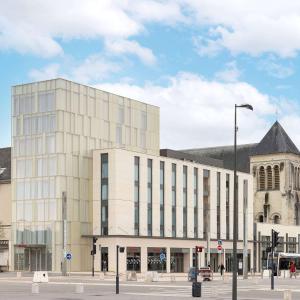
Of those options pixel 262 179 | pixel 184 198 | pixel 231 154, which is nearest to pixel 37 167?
pixel 184 198

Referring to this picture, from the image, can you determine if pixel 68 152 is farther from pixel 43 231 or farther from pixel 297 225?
pixel 297 225

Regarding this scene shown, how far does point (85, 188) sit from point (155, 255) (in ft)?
40.7

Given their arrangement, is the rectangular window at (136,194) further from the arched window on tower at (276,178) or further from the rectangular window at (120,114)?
the arched window on tower at (276,178)

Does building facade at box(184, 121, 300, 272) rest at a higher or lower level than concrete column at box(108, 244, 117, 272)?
higher

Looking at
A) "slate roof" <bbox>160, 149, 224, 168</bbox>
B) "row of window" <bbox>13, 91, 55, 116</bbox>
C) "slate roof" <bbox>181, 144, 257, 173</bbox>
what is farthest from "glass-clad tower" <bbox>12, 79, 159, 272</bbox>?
"slate roof" <bbox>181, 144, 257, 173</bbox>

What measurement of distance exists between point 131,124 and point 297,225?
160 feet

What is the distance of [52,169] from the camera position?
306 feet

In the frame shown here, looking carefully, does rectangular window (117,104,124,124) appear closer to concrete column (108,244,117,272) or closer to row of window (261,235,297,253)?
concrete column (108,244,117,272)

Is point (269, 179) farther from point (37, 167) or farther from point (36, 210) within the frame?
point (36, 210)

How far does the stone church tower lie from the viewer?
140125mm

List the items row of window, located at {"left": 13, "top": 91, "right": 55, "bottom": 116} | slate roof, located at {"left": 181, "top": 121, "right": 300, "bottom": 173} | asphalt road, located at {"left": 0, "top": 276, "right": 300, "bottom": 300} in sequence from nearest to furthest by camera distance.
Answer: asphalt road, located at {"left": 0, "top": 276, "right": 300, "bottom": 300} → row of window, located at {"left": 13, "top": 91, "right": 55, "bottom": 116} → slate roof, located at {"left": 181, "top": 121, "right": 300, "bottom": 173}

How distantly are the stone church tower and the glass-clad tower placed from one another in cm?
5212

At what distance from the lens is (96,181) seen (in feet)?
311

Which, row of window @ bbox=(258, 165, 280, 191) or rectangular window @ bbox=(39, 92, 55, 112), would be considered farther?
row of window @ bbox=(258, 165, 280, 191)
